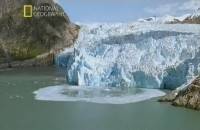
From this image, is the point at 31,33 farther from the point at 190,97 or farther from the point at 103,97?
the point at 190,97

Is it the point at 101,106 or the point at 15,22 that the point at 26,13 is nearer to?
the point at 15,22

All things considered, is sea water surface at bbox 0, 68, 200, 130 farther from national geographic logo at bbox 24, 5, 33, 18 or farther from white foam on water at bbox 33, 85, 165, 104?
national geographic logo at bbox 24, 5, 33, 18

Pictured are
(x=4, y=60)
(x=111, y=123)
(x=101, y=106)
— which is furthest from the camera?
(x=4, y=60)

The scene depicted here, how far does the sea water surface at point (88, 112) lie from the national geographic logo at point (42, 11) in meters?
26.3

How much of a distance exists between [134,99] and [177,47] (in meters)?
4.16

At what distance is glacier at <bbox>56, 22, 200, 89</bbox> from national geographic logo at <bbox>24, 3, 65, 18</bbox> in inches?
944

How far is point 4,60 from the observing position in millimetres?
44312

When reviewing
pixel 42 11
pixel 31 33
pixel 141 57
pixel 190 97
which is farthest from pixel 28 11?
pixel 190 97

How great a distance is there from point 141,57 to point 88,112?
6.45 m

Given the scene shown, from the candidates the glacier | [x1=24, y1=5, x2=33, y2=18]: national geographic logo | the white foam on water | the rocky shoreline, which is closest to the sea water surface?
the white foam on water

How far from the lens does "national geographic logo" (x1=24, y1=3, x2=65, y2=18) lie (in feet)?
161

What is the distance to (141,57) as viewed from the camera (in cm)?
2361

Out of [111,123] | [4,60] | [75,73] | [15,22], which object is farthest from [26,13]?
[111,123]

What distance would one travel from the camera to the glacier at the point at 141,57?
2281 centimetres
